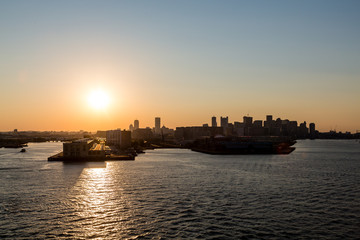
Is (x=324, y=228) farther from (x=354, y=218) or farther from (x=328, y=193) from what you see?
(x=328, y=193)

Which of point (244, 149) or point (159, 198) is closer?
point (159, 198)

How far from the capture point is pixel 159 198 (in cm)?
4725

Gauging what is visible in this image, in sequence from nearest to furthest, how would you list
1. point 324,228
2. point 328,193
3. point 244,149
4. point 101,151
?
point 324,228
point 328,193
point 101,151
point 244,149

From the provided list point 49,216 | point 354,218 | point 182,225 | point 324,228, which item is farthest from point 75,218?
point 354,218

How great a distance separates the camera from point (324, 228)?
3297 centimetres

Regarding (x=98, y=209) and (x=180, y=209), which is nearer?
(x=180, y=209)

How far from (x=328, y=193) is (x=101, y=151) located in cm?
9574

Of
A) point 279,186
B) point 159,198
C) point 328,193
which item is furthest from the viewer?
point 279,186

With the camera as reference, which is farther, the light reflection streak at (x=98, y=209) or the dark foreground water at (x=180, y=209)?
the light reflection streak at (x=98, y=209)

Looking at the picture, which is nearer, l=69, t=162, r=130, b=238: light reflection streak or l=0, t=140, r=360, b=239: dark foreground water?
l=0, t=140, r=360, b=239: dark foreground water

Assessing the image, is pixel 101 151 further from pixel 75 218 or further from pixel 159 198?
pixel 75 218

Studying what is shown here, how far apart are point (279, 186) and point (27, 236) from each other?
4296 centimetres

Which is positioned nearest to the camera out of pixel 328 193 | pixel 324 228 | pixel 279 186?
pixel 324 228

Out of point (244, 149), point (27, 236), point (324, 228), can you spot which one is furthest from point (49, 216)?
point (244, 149)
